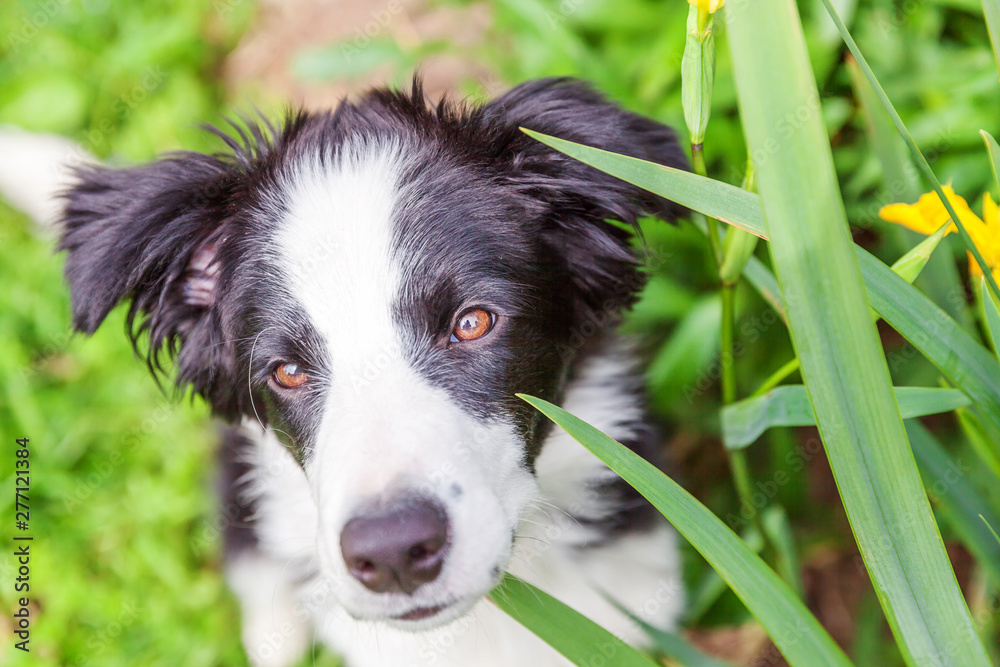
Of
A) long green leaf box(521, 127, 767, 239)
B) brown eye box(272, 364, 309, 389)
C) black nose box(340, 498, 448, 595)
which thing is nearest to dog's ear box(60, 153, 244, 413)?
brown eye box(272, 364, 309, 389)

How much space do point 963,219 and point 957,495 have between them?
80 cm

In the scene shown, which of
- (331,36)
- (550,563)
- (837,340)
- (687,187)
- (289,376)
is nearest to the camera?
(837,340)

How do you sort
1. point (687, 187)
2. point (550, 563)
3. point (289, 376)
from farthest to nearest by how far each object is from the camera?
point (550, 563) → point (289, 376) → point (687, 187)

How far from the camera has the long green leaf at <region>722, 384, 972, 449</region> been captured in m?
1.44

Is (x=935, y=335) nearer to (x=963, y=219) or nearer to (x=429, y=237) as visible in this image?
(x=963, y=219)

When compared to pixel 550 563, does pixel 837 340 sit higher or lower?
higher

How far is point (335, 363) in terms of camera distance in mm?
1644

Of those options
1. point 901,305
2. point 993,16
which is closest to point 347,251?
point 901,305

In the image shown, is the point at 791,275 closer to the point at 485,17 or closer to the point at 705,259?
the point at 705,259

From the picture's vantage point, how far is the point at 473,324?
173cm

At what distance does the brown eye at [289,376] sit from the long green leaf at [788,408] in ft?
3.46

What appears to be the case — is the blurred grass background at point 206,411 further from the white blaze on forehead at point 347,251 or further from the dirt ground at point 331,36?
the white blaze on forehead at point 347,251

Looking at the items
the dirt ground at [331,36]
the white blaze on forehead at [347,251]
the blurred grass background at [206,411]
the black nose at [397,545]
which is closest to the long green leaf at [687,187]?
the white blaze on forehead at [347,251]

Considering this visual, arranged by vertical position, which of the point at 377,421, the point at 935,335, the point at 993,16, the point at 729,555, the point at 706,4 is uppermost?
the point at 993,16
